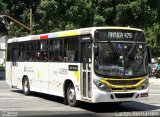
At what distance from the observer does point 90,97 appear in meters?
14.3

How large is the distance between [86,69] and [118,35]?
158cm

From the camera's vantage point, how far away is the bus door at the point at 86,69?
14.5 meters

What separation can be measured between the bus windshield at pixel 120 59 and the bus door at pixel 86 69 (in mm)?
441

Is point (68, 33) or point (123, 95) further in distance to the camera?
point (68, 33)

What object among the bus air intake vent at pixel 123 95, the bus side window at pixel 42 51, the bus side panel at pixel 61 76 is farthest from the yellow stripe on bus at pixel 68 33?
the bus air intake vent at pixel 123 95

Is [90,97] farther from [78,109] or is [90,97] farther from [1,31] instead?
[1,31]

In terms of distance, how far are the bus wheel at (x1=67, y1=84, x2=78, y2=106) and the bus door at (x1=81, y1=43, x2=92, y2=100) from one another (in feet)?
2.76

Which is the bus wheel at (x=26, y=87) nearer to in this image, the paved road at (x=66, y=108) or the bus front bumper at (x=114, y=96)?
the paved road at (x=66, y=108)

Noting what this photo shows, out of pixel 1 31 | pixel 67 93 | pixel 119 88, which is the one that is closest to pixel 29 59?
pixel 67 93

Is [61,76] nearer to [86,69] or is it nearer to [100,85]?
[86,69]

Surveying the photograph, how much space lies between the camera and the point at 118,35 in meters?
14.7

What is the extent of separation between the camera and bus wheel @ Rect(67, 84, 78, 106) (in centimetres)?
1561

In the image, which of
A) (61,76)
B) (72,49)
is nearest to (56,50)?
(61,76)

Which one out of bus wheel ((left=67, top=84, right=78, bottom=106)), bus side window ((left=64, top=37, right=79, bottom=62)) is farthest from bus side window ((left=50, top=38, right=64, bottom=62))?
bus wheel ((left=67, top=84, right=78, bottom=106))
